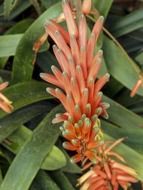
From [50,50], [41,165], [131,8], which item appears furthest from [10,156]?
[131,8]

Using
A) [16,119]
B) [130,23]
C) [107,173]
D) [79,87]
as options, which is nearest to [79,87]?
[79,87]

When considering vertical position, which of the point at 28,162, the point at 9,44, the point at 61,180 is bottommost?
the point at 61,180

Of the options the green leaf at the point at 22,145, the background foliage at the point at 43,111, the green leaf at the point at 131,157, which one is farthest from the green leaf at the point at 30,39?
the green leaf at the point at 131,157

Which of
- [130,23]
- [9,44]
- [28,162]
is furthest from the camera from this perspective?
[130,23]

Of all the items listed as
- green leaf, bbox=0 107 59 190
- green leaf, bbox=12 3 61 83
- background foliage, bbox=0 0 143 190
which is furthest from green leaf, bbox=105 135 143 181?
green leaf, bbox=12 3 61 83

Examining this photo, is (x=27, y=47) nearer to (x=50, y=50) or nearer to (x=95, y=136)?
(x=50, y=50)

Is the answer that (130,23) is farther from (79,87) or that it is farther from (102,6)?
(79,87)

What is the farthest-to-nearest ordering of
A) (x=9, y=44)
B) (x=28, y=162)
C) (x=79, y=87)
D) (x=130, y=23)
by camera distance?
(x=130, y=23), (x=9, y=44), (x=28, y=162), (x=79, y=87)

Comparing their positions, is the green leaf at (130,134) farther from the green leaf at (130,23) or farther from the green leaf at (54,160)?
the green leaf at (130,23)
